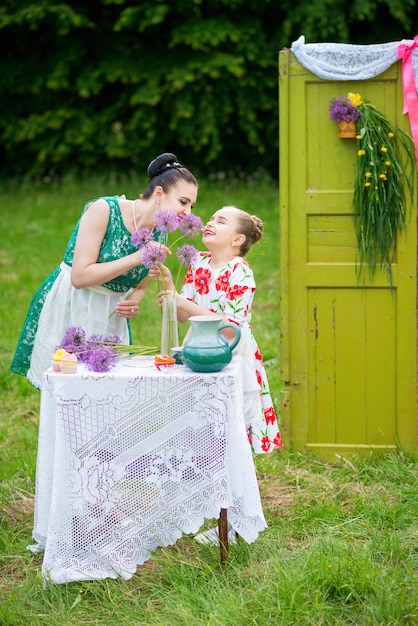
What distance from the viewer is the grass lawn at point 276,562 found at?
303 centimetres

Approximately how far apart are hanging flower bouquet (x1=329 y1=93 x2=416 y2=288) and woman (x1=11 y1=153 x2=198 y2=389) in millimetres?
1049

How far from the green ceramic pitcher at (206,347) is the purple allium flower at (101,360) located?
27cm

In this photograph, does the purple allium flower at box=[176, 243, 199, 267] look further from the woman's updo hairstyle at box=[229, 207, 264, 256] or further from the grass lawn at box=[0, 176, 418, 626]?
the grass lawn at box=[0, 176, 418, 626]

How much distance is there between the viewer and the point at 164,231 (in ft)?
10.6

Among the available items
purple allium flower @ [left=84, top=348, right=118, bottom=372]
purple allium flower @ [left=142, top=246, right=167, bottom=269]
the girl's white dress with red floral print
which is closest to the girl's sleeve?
the girl's white dress with red floral print

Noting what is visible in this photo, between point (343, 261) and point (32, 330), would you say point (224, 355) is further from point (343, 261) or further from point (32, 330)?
point (343, 261)

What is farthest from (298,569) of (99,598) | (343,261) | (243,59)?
(243,59)

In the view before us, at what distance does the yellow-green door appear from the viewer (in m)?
4.42

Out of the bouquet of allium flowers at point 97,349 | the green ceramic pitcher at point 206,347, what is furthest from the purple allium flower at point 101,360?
the green ceramic pitcher at point 206,347

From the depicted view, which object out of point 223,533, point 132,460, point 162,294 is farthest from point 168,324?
point 223,533

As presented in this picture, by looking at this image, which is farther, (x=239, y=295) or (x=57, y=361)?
(x=239, y=295)

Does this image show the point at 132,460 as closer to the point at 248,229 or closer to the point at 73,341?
the point at 73,341

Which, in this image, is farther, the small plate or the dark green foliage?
the dark green foliage

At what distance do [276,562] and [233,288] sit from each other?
1063 millimetres
